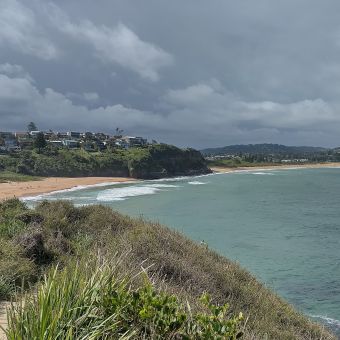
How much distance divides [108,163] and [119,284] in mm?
98560

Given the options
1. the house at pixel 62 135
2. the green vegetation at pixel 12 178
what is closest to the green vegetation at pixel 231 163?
the house at pixel 62 135

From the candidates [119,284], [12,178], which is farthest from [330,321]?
[12,178]

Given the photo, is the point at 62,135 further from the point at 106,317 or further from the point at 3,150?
the point at 106,317

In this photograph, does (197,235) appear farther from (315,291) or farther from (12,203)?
(12,203)

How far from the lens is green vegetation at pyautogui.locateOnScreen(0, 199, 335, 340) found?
3.59 m

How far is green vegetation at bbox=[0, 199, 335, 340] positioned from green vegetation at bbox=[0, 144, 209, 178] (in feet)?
261

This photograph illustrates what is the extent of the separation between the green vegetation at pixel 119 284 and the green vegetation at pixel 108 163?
261ft

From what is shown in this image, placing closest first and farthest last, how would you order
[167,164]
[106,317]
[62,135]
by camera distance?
[106,317] → [167,164] → [62,135]

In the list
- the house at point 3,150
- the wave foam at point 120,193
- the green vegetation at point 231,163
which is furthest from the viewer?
the green vegetation at point 231,163

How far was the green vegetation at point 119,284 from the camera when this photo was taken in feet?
11.8

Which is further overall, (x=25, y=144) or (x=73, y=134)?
(x=73, y=134)

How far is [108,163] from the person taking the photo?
101875 millimetres

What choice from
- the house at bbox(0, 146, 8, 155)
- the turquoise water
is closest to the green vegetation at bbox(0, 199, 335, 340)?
the turquoise water

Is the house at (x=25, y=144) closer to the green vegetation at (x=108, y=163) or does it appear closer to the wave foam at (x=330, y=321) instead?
the green vegetation at (x=108, y=163)
